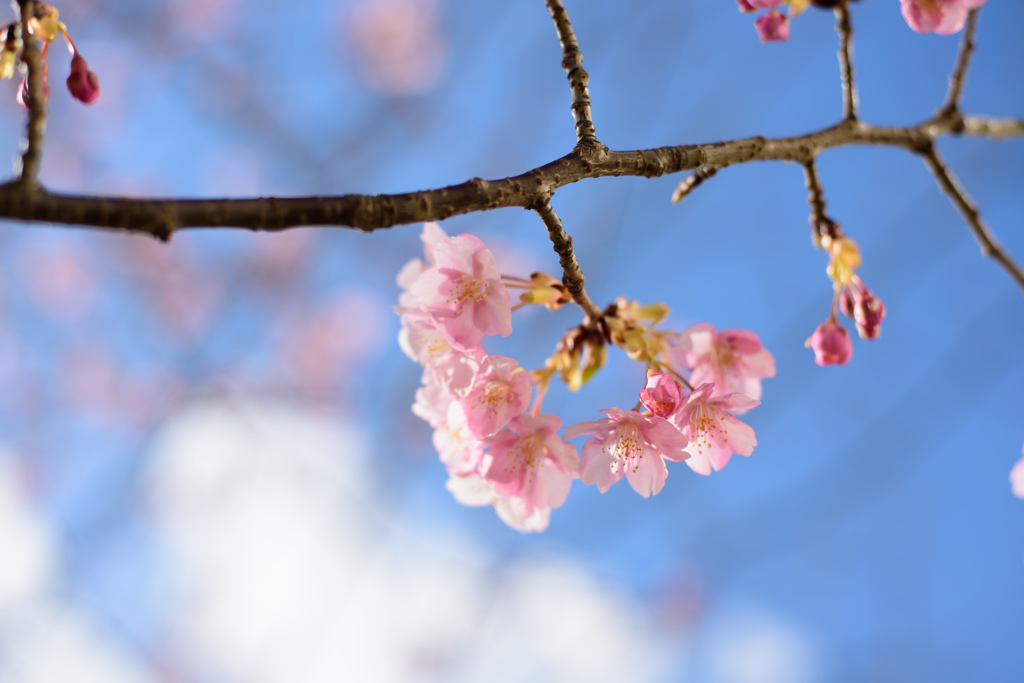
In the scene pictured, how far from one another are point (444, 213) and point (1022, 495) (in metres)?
1.55

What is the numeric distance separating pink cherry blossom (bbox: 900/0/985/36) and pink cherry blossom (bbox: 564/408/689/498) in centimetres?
108

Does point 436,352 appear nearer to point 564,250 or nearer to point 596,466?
point 596,466

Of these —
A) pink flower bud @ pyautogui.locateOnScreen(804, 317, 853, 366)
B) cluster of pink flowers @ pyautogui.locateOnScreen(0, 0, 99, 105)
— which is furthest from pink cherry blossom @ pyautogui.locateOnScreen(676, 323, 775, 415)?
cluster of pink flowers @ pyautogui.locateOnScreen(0, 0, 99, 105)

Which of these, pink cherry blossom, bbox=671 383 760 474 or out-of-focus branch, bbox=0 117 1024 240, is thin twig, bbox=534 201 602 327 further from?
pink cherry blossom, bbox=671 383 760 474

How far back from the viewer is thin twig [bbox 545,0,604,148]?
3.09 feet

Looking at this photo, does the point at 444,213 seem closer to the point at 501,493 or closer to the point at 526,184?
the point at 526,184

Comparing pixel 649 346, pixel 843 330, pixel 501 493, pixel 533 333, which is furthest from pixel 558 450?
pixel 533 333

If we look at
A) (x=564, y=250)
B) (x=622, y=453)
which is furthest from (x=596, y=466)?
(x=564, y=250)

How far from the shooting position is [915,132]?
1428 mm

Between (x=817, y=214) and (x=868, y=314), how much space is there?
0.84 ft

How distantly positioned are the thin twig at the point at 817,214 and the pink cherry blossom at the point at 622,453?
637 mm

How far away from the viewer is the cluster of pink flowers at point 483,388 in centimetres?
114

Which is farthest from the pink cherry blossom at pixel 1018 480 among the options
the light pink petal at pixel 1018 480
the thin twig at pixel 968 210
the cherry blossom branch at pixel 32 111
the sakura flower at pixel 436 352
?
the cherry blossom branch at pixel 32 111

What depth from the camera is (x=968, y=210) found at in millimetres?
1386
